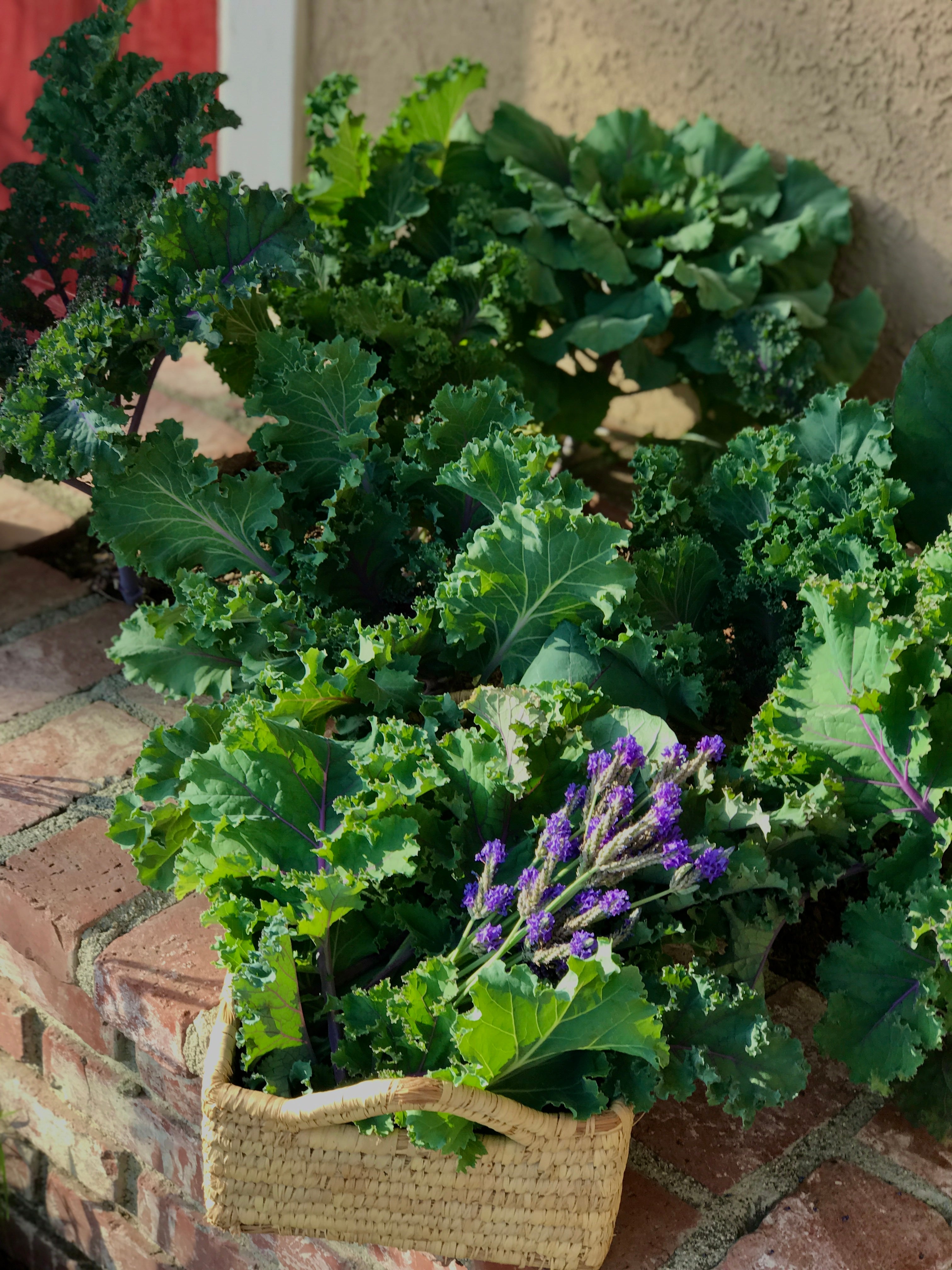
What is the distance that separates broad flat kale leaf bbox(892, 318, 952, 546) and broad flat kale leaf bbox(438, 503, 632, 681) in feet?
1.70

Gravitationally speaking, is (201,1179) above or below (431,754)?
below

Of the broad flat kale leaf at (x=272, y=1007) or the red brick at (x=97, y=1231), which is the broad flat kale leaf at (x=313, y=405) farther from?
the red brick at (x=97, y=1231)

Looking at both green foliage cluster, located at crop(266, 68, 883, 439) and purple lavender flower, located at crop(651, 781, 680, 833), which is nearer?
purple lavender flower, located at crop(651, 781, 680, 833)

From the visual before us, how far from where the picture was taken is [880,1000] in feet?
4.36

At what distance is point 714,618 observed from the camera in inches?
65.3

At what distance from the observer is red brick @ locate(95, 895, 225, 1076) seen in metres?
1.38

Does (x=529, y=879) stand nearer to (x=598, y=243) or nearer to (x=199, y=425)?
(x=598, y=243)

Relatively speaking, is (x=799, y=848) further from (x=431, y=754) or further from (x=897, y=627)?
(x=431, y=754)

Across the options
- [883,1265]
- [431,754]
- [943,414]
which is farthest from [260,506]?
[883,1265]

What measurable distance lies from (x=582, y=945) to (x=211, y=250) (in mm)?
1046

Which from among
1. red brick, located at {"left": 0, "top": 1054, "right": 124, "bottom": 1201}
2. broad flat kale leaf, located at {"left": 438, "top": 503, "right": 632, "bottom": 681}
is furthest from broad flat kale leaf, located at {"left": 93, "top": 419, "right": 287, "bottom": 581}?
red brick, located at {"left": 0, "top": 1054, "right": 124, "bottom": 1201}

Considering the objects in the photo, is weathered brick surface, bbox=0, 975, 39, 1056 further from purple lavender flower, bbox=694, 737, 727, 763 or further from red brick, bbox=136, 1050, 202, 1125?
purple lavender flower, bbox=694, 737, 727, 763

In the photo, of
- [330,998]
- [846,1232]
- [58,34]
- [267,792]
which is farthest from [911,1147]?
[58,34]

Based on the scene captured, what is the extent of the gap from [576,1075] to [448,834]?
27 centimetres
